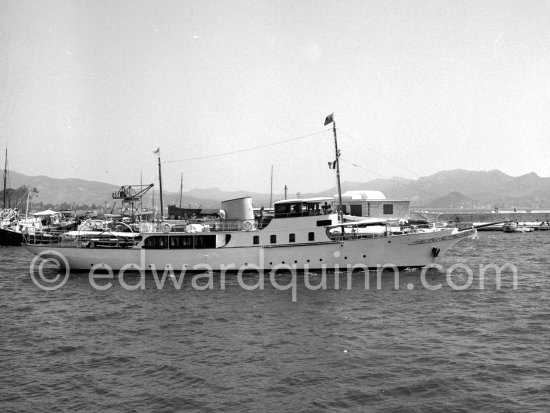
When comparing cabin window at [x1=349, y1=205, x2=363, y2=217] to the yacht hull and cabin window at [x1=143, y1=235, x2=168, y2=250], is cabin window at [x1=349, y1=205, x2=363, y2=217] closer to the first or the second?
the yacht hull

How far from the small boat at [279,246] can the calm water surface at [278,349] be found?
4.28 m

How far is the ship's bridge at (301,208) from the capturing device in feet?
115

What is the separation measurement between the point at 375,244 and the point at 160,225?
16.9m

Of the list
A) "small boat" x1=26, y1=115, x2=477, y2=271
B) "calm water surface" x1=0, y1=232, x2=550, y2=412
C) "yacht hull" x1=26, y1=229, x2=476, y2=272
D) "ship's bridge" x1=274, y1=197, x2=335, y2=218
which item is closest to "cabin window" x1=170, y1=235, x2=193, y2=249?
"small boat" x1=26, y1=115, x2=477, y2=271

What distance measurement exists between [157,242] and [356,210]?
23813 mm

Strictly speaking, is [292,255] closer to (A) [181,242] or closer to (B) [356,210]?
(A) [181,242]

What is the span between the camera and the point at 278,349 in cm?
1838

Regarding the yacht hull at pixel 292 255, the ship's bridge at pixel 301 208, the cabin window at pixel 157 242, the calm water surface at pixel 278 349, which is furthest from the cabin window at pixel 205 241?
the calm water surface at pixel 278 349

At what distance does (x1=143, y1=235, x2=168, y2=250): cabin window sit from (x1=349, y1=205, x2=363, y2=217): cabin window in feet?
75.0

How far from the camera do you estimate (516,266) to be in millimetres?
41594

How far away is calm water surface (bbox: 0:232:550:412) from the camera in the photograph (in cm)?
1390

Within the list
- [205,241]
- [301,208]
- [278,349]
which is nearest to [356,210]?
[301,208]

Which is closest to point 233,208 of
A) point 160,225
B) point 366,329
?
point 160,225

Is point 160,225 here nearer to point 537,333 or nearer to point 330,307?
point 330,307
